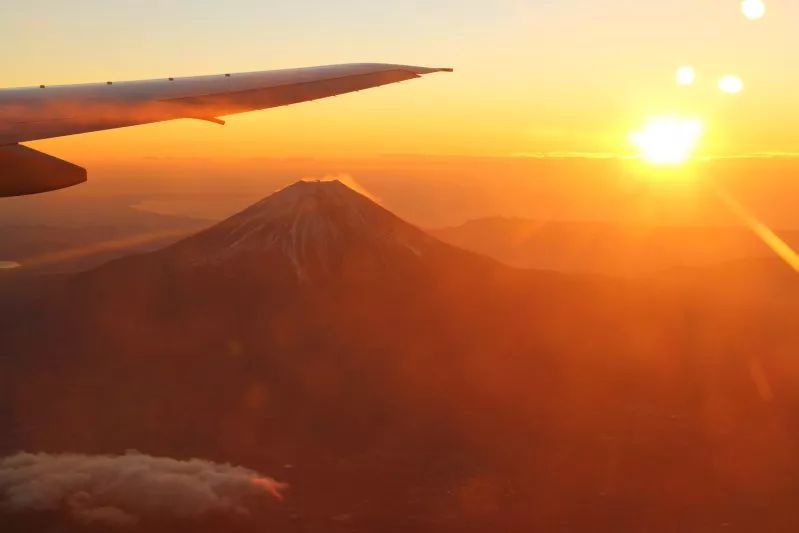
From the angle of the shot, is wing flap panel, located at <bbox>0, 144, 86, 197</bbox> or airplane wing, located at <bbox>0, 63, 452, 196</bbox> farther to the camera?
wing flap panel, located at <bbox>0, 144, 86, 197</bbox>

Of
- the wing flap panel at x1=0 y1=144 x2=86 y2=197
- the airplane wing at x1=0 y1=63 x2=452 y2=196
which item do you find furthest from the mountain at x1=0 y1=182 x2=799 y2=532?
the wing flap panel at x1=0 y1=144 x2=86 y2=197

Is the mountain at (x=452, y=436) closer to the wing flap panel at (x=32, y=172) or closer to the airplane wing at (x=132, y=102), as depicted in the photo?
the airplane wing at (x=132, y=102)

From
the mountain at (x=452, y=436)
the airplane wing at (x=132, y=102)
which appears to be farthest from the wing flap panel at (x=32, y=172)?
the mountain at (x=452, y=436)

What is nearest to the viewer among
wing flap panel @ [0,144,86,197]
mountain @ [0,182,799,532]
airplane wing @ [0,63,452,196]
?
airplane wing @ [0,63,452,196]

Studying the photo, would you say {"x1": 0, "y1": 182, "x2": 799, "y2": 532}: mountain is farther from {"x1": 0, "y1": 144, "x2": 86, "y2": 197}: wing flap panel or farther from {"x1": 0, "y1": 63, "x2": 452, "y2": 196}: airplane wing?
{"x1": 0, "y1": 144, "x2": 86, "y2": 197}: wing flap panel

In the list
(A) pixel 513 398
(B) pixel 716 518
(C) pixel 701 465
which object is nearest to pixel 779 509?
(B) pixel 716 518

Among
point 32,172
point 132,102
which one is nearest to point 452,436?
point 132,102

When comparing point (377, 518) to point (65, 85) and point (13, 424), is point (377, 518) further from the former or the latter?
point (65, 85)

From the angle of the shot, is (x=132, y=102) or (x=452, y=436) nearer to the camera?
(x=132, y=102)

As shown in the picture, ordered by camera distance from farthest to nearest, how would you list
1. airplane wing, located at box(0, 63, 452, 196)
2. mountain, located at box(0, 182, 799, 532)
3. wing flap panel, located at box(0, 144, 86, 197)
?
mountain, located at box(0, 182, 799, 532) → wing flap panel, located at box(0, 144, 86, 197) → airplane wing, located at box(0, 63, 452, 196)

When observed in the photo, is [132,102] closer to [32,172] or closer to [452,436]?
[32,172]
